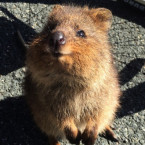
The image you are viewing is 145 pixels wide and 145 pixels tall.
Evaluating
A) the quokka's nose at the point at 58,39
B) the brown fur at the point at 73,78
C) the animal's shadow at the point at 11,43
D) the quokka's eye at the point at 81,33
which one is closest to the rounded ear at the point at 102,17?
the brown fur at the point at 73,78

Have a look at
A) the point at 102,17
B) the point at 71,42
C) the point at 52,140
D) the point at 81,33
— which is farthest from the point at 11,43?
the point at 71,42

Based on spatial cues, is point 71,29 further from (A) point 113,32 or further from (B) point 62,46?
(A) point 113,32

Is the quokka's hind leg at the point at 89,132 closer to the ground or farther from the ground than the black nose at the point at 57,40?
closer to the ground

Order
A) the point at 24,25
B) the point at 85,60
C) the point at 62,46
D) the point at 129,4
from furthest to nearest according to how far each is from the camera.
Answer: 1. the point at 129,4
2. the point at 24,25
3. the point at 85,60
4. the point at 62,46

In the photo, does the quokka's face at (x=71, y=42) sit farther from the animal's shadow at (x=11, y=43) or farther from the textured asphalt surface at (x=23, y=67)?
the animal's shadow at (x=11, y=43)

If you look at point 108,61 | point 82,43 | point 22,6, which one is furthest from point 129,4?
point 82,43
